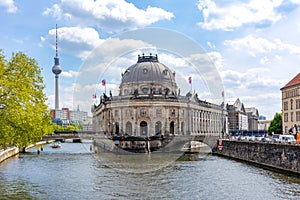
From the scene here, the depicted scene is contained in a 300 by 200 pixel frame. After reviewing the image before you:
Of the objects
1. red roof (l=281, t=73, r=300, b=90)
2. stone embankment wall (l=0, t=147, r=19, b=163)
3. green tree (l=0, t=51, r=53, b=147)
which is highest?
red roof (l=281, t=73, r=300, b=90)

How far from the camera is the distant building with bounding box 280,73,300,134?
7519cm

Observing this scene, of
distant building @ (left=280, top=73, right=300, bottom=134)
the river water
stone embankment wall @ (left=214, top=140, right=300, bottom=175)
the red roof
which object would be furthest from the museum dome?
the river water

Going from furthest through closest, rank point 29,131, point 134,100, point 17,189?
point 134,100, point 29,131, point 17,189

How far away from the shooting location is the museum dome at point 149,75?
4417 inches

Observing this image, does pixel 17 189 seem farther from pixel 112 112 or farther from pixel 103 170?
pixel 112 112

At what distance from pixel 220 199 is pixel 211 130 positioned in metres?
87.1

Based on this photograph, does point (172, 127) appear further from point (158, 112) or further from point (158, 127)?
point (158, 112)

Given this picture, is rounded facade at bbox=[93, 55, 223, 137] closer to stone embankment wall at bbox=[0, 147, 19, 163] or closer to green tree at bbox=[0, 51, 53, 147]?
stone embankment wall at bbox=[0, 147, 19, 163]

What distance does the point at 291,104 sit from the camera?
256 feet

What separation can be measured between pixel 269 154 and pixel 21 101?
31178mm

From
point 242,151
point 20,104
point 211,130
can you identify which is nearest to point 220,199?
point 20,104

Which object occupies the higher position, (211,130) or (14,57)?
(14,57)

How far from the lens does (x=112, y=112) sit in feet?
342

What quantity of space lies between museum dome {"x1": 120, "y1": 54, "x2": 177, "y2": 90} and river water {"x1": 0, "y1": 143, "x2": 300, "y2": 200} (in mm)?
64340
